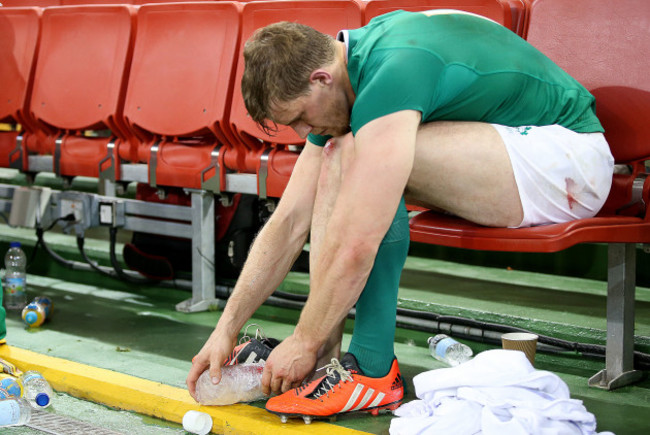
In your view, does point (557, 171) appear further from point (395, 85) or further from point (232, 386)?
point (232, 386)

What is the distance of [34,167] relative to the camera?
3453 mm

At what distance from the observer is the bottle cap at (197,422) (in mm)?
1868

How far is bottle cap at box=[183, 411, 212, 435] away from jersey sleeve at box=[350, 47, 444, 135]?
0.72 m

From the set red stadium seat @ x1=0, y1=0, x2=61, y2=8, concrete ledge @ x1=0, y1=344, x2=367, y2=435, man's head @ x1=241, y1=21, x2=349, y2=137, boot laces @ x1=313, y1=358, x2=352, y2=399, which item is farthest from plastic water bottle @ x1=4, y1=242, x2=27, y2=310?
red stadium seat @ x1=0, y1=0, x2=61, y2=8

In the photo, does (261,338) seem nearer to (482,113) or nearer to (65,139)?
(482,113)

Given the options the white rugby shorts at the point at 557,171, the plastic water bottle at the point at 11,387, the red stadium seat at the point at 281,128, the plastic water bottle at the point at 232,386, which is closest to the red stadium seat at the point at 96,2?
the red stadium seat at the point at 281,128

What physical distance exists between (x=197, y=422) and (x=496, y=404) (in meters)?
0.66

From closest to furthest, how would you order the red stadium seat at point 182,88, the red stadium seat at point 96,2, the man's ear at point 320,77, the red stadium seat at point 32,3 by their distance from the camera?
the man's ear at point 320,77, the red stadium seat at point 182,88, the red stadium seat at point 96,2, the red stadium seat at point 32,3

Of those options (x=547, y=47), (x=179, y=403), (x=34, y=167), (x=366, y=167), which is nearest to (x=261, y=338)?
(x=179, y=403)

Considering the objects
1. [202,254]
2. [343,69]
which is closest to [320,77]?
[343,69]

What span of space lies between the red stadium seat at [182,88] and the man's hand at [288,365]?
114 centimetres

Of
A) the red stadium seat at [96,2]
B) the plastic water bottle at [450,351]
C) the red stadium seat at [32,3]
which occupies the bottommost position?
the plastic water bottle at [450,351]

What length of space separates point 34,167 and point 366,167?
7.30 feet

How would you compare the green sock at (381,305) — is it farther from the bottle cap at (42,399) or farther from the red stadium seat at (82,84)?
the red stadium seat at (82,84)
